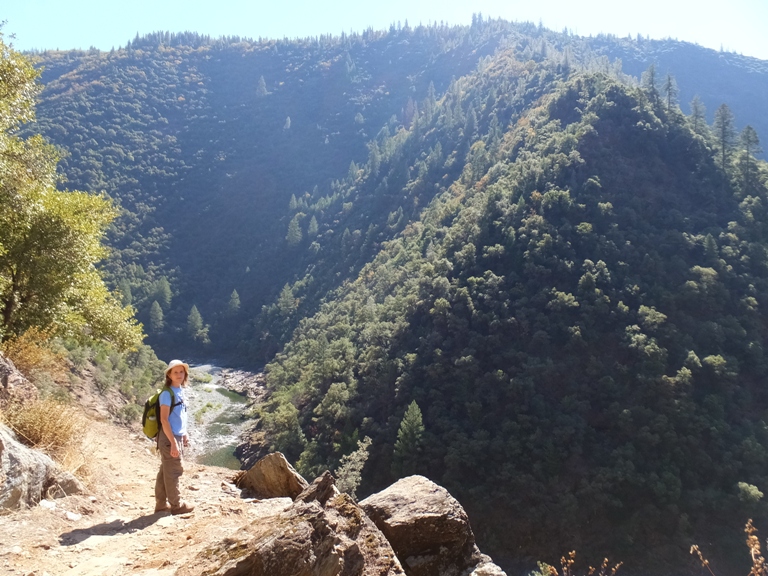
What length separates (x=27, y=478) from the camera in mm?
5980

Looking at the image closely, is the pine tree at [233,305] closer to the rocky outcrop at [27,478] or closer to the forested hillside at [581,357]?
the forested hillside at [581,357]

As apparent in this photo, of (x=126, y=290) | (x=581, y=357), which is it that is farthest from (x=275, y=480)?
(x=126, y=290)

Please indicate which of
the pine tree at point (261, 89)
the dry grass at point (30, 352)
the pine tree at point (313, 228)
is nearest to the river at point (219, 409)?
the dry grass at point (30, 352)

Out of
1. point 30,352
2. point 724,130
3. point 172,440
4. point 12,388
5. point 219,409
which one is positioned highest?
point 724,130

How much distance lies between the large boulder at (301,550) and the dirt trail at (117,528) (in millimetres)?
726

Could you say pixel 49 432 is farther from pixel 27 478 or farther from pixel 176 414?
pixel 176 414

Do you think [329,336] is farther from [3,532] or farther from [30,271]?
[3,532]

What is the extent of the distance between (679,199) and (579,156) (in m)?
14.1

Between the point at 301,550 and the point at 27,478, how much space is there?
12.8 feet

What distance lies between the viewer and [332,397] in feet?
170

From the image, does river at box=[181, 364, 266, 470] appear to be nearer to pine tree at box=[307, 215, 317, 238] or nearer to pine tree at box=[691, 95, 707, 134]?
pine tree at box=[307, 215, 317, 238]

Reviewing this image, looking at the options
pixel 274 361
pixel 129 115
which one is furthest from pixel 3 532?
pixel 129 115

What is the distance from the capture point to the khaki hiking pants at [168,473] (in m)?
6.74

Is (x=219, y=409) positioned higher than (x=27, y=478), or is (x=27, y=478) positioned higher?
(x=27, y=478)
